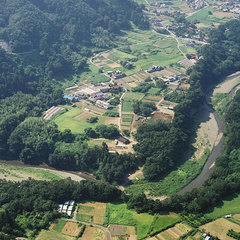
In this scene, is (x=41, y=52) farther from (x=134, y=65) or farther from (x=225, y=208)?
(x=225, y=208)

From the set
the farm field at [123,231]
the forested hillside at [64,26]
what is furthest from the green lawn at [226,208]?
the forested hillside at [64,26]

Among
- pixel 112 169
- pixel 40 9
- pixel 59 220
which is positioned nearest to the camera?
pixel 59 220

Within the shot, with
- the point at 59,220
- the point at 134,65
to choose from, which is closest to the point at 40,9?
the point at 134,65

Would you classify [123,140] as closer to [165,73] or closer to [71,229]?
[71,229]

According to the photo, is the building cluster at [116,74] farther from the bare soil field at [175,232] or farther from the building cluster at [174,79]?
the bare soil field at [175,232]

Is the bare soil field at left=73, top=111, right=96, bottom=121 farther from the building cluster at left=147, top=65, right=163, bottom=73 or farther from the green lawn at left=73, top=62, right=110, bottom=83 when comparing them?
the building cluster at left=147, top=65, right=163, bottom=73

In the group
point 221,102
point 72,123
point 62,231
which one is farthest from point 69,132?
point 221,102
